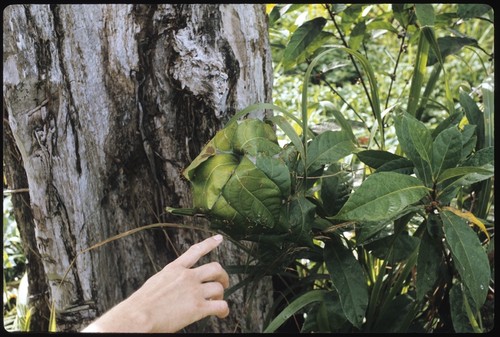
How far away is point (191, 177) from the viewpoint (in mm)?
1214

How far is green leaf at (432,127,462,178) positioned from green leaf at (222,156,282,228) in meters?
0.28

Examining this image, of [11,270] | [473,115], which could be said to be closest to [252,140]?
[473,115]

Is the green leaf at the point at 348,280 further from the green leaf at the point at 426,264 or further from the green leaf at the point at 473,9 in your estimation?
the green leaf at the point at 473,9

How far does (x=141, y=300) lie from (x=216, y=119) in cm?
48

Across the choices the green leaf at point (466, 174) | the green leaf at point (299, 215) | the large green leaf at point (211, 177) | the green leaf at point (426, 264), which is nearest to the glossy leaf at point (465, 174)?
the green leaf at point (466, 174)

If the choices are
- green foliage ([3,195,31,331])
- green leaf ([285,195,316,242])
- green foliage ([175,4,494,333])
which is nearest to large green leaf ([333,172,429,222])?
green foliage ([175,4,494,333])

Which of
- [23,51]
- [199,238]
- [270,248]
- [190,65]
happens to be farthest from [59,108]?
[270,248]

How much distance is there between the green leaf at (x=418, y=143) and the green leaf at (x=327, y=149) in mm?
114

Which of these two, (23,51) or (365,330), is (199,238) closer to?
(365,330)

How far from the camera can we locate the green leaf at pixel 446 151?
1139mm

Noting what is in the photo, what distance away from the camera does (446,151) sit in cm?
114

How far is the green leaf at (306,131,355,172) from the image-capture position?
4.10 ft

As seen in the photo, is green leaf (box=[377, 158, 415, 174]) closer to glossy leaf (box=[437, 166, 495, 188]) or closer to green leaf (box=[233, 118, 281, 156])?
glossy leaf (box=[437, 166, 495, 188])

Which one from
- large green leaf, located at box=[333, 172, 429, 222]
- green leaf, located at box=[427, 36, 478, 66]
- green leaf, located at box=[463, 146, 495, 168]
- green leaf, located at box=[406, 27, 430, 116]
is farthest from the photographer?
green leaf, located at box=[427, 36, 478, 66]
